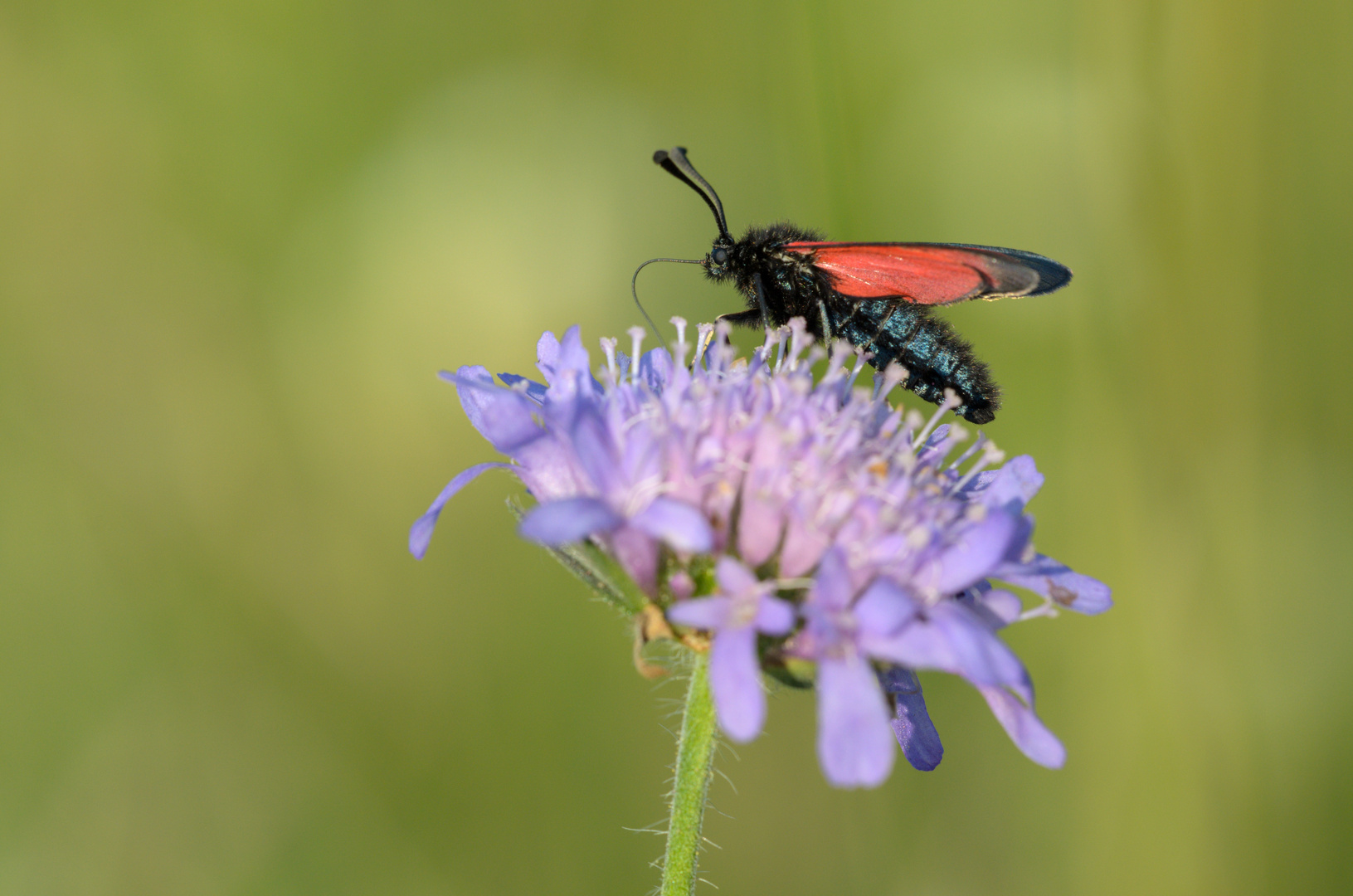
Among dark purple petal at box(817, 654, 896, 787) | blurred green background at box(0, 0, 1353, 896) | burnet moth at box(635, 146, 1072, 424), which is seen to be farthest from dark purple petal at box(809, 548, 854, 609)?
blurred green background at box(0, 0, 1353, 896)

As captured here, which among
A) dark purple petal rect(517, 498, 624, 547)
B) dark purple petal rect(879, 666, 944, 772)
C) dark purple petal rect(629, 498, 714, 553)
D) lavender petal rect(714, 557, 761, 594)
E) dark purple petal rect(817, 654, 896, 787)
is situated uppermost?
dark purple petal rect(517, 498, 624, 547)

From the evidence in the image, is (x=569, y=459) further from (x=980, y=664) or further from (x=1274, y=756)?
(x=1274, y=756)

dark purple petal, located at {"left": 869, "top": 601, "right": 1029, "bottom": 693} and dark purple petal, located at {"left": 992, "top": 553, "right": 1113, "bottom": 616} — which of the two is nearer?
dark purple petal, located at {"left": 869, "top": 601, "right": 1029, "bottom": 693}

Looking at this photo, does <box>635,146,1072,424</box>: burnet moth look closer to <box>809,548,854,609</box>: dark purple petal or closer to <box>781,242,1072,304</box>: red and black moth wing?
<box>781,242,1072,304</box>: red and black moth wing

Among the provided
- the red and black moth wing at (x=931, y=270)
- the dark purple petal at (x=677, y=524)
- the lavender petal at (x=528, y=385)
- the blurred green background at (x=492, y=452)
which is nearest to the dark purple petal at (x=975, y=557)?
the dark purple petal at (x=677, y=524)

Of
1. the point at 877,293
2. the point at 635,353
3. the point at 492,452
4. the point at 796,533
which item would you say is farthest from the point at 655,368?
the point at 492,452

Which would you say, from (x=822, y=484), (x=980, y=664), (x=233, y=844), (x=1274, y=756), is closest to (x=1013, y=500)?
(x=822, y=484)
